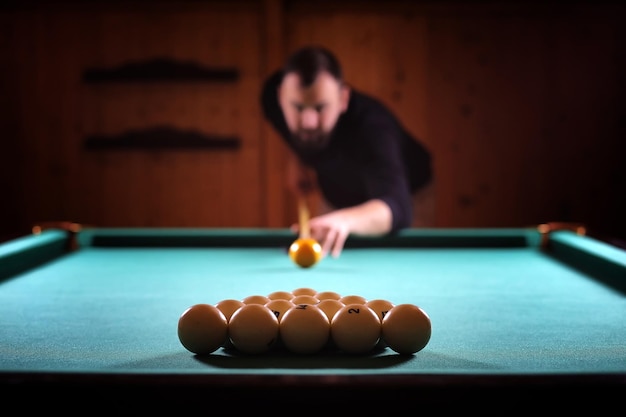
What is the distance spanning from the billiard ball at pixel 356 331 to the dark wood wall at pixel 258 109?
4056mm

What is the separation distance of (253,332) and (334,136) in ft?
12.9

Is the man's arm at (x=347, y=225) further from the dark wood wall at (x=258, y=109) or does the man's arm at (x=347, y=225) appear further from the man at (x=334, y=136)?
the dark wood wall at (x=258, y=109)

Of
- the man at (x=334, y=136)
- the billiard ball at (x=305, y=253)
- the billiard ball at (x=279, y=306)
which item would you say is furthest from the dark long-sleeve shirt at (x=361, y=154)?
the billiard ball at (x=279, y=306)

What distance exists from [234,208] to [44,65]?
178 cm

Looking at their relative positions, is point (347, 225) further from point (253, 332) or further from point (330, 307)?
point (253, 332)

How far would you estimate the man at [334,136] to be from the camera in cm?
511

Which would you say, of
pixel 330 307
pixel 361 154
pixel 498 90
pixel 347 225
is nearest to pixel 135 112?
pixel 361 154

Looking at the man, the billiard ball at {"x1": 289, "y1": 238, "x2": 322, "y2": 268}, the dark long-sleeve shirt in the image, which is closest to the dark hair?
the man

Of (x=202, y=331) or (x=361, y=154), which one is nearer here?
(x=202, y=331)

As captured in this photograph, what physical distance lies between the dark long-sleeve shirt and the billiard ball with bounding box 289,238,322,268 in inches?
84.0

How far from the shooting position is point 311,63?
17.5 ft

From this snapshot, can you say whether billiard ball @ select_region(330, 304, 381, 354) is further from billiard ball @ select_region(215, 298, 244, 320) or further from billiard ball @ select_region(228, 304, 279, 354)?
billiard ball @ select_region(215, 298, 244, 320)

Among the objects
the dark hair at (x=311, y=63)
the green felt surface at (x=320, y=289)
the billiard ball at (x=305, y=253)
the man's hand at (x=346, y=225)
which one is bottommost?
the green felt surface at (x=320, y=289)

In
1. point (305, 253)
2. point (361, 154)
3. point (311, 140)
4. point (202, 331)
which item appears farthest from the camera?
point (311, 140)
